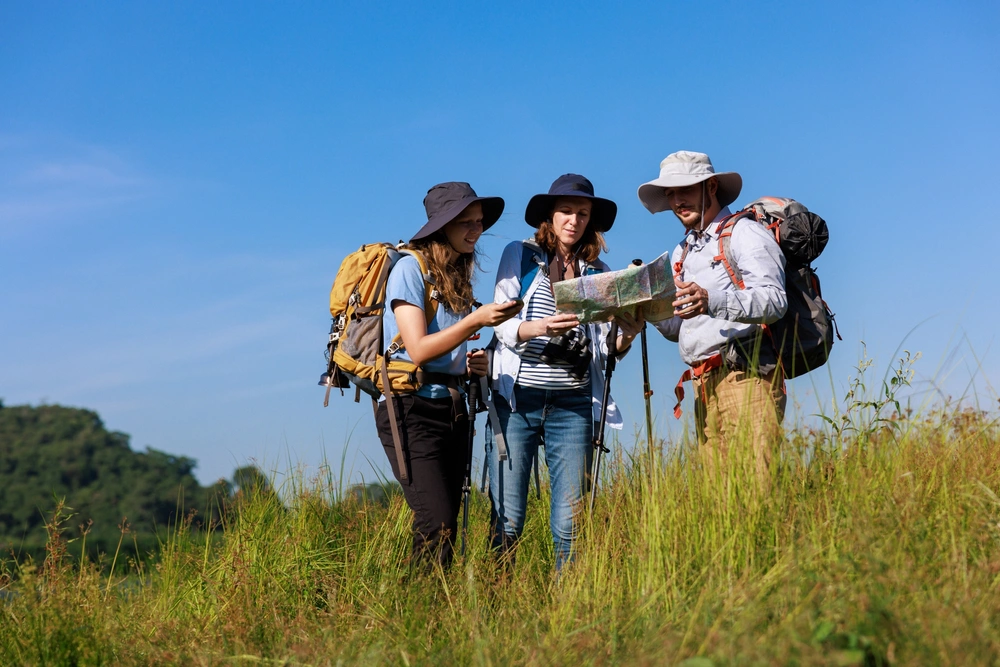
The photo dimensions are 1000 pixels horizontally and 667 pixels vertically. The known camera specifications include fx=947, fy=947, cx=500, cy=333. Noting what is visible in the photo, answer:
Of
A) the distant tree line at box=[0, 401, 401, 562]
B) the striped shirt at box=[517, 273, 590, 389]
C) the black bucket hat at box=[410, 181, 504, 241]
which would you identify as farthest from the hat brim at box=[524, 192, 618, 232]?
the distant tree line at box=[0, 401, 401, 562]

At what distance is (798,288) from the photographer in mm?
4480

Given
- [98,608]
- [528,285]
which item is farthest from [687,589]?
[98,608]

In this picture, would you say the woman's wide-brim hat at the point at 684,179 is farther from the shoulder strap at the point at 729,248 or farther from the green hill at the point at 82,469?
the green hill at the point at 82,469

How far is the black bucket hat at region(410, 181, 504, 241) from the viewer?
15.1ft

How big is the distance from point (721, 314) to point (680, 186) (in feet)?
2.70

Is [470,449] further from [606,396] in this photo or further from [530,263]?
[530,263]

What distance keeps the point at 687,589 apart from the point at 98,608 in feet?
9.72

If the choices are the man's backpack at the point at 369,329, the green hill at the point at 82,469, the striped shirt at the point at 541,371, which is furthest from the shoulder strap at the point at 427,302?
the green hill at the point at 82,469

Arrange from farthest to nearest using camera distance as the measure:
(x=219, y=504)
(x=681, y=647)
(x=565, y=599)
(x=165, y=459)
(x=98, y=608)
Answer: (x=165, y=459), (x=219, y=504), (x=98, y=608), (x=565, y=599), (x=681, y=647)

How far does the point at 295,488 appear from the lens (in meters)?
6.45

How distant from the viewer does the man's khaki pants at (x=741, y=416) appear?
426cm

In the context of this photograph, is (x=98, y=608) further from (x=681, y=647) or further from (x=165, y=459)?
(x=165, y=459)

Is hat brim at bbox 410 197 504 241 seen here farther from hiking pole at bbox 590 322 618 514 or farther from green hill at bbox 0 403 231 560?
green hill at bbox 0 403 231 560

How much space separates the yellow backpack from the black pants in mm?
122
